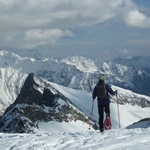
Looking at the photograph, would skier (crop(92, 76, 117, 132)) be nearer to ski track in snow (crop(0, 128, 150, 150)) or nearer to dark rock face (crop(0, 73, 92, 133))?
ski track in snow (crop(0, 128, 150, 150))

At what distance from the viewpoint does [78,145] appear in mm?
24578

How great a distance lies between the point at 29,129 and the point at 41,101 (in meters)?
78.1

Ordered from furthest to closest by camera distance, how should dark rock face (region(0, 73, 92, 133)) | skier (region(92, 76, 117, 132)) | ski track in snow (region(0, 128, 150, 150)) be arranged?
dark rock face (region(0, 73, 92, 133)) → skier (region(92, 76, 117, 132)) → ski track in snow (region(0, 128, 150, 150))

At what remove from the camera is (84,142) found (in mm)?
25547

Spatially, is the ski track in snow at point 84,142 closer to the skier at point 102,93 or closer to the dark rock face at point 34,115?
Result: the skier at point 102,93

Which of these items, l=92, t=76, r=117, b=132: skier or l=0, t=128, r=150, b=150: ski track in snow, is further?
l=92, t=76, r=117, b=132: skier

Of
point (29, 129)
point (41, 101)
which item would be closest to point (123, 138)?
point (29, 129)

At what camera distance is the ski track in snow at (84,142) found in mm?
23625

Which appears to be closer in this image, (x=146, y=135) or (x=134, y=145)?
(x=134, y=145)

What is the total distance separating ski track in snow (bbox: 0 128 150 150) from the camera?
23.6 metres

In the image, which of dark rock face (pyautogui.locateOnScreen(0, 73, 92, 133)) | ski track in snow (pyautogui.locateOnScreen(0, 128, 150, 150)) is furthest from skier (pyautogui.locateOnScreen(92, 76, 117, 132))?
dark rock face (pyautogui.locateOnScreen(0, 73, 92, 133))

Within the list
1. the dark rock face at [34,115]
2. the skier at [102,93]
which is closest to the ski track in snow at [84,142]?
the skier at [102,93]

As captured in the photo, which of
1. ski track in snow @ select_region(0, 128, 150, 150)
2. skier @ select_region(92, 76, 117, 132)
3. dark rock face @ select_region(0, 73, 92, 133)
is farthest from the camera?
dark rock face @ select_region(0, 73, 92, 133)

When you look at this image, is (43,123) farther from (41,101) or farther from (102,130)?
(102,130)
